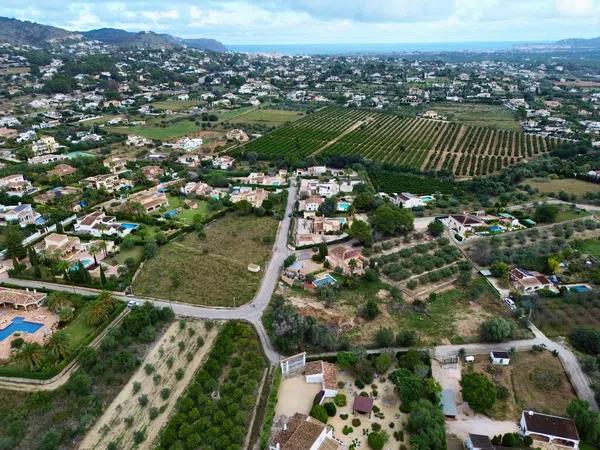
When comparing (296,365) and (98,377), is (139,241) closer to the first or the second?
(98,377)

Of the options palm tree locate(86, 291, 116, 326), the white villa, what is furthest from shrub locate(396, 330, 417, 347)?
palm tree locate(86, 291, 116, 326)

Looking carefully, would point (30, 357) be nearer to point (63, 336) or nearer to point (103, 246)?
point (63, 336)

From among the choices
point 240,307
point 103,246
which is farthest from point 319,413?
point 103,246

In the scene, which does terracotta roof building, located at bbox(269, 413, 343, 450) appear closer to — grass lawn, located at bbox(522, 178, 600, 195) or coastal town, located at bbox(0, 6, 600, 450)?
coastal town, located at bbox(0, 6, 600, 450)

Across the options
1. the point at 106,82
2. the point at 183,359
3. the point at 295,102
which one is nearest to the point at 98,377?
the point at 183,359

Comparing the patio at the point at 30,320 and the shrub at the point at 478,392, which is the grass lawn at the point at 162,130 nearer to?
the patio at the point at 30,320
